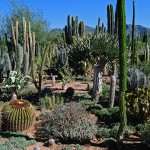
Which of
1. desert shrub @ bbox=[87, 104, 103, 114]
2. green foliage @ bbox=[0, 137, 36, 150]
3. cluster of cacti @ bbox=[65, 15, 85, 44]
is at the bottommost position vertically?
green foliage @ bbox=[0, 137, 36, 150]

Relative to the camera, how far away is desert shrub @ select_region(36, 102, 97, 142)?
841 centimetres

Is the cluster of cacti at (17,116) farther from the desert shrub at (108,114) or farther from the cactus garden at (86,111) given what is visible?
the desert shrub at (108,114)

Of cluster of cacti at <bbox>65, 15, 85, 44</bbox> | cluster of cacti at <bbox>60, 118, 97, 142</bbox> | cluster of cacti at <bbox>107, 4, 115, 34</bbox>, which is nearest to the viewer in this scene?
cluster of cacti at <bbox>60, 118, 97, 142</bbox>

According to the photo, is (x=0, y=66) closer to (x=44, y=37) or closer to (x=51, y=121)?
(x=51, y=121)

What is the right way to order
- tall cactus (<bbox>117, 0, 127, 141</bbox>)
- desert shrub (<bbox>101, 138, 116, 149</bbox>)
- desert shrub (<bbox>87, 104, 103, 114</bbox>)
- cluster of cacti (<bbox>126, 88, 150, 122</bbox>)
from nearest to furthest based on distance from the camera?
tall cactus (<bbox>117, 0, 127, 141</bbox>), desert shrub (<bbox>101, 138, 116, 149</bbox>), cluster of cacti (<bbox>126, 88, 150, 122</bbox>), desert shrub (<bbox>87, 104, 103, 114</bbox>)

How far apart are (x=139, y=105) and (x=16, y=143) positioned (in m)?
3.57

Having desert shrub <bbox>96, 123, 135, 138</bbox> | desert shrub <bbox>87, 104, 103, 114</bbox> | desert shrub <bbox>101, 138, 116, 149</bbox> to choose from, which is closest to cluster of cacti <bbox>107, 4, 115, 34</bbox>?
desert shrub <bbox>87, 104, 103, 114</bbox>

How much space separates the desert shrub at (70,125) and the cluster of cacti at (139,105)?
1319 mm

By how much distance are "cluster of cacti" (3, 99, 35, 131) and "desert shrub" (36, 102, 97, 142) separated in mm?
503

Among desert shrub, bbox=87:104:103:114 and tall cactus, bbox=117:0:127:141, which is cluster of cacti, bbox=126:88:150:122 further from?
tall cactus, bbox=117:0:127:141

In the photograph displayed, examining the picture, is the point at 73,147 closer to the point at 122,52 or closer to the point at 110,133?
the point at 110,133

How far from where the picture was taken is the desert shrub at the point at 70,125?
8.41 metres

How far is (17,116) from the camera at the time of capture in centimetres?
910

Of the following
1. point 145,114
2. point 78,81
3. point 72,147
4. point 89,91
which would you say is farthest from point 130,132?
point 78,81
